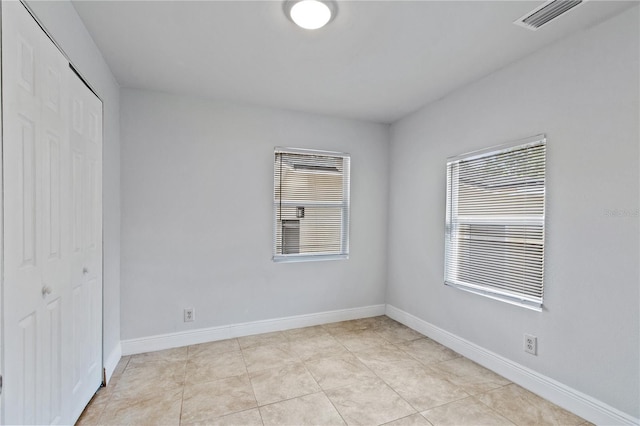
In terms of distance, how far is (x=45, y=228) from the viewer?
1.52 metres

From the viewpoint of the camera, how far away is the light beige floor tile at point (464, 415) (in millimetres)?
1980

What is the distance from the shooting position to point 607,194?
1927mm

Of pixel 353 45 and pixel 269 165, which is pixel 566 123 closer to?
pixel 353 45

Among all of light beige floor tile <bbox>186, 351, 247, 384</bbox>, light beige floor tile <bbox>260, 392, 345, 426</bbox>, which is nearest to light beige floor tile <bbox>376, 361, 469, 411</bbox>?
light beige floor tile <bbox>260, 392, 345, 426</bbox>

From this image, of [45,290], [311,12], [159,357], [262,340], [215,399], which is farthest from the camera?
[262,340]

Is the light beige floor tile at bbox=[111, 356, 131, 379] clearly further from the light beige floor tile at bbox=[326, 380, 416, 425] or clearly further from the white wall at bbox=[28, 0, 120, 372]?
the light beige floor tile at bbox=[326, 380, 416, 425]

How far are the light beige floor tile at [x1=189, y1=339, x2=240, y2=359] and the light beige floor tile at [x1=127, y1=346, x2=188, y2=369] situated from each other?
85 millimetres

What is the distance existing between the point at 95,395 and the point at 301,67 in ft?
9.72

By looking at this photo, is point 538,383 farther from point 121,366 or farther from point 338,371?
point 121,366

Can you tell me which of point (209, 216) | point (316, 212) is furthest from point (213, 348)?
point (316, 212)

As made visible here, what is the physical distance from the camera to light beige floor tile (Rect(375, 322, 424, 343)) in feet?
10.9

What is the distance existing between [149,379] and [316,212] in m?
2.28

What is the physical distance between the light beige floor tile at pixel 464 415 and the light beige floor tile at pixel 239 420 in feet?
3.66

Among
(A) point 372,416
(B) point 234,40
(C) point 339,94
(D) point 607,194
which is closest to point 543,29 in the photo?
(D) point 607,194
